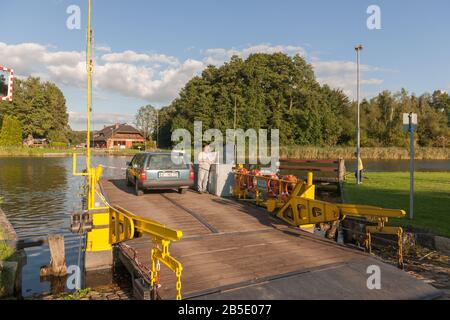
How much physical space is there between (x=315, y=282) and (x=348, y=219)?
5.82m

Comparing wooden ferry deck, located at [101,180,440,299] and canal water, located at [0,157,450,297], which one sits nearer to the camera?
wooden ferry deck, located at [101,180,440,299]

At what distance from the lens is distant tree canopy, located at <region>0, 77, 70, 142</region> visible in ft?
265

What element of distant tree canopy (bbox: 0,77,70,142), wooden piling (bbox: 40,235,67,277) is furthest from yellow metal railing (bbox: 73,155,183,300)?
distant tree canopy (bbox: 0,77,70,142)

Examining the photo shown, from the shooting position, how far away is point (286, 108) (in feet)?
248

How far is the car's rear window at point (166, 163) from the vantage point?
40.1 ft

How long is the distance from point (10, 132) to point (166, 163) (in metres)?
73.5

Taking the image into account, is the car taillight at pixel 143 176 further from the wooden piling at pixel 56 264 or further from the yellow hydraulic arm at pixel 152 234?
the yellow hydraulic arm at pixel 152 234

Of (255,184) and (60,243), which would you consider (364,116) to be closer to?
(255,184)

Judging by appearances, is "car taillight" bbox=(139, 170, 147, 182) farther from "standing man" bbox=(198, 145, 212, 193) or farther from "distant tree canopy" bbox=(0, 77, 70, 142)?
"distant tree canopy" bbox=(0, 77, 70, 142)

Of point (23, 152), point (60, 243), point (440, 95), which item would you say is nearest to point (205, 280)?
point (60, 243)

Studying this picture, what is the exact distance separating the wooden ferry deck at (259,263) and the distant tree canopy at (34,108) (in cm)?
8472

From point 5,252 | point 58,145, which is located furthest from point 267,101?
point 5,252

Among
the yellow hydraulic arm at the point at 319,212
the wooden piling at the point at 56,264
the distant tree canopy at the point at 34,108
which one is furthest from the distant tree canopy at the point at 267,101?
the wooden piling at the point at 56,264

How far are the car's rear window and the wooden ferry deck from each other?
2727 mm
